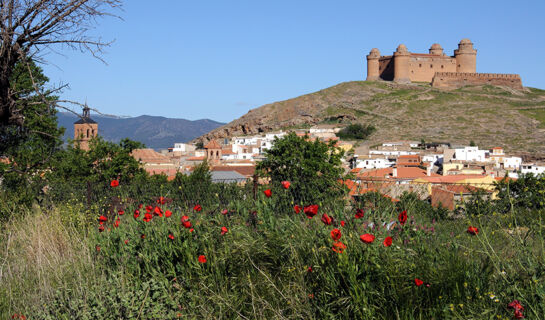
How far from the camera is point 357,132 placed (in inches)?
3393

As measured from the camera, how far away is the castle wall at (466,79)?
10219cm

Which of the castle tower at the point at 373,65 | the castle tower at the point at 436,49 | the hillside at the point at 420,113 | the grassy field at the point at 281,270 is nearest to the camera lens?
the grassy field at the point at 281,270

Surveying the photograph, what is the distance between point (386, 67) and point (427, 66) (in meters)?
8.06

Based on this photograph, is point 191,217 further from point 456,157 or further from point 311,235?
point 456,157

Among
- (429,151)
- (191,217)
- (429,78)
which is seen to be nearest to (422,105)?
(429,78)

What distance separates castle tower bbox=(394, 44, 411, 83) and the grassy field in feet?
336

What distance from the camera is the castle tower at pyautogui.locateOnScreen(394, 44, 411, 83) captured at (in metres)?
103

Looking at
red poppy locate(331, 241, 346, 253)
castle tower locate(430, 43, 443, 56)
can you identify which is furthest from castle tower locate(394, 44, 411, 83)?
red poppy locate(331, 241, 346, 253)

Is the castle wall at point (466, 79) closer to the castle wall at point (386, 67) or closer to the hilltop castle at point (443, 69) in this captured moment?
the hilltop castle at point (443, 69)

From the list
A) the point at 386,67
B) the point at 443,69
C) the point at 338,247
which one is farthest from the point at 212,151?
the point at 338,247

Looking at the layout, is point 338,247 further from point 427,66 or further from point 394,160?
point 427,66

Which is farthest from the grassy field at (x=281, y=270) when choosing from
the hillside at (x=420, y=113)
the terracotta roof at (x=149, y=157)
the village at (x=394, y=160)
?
the hillside at (x=420, y=113)

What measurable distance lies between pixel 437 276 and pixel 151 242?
2.31 m

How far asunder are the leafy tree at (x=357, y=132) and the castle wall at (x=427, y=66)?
23.4 m
